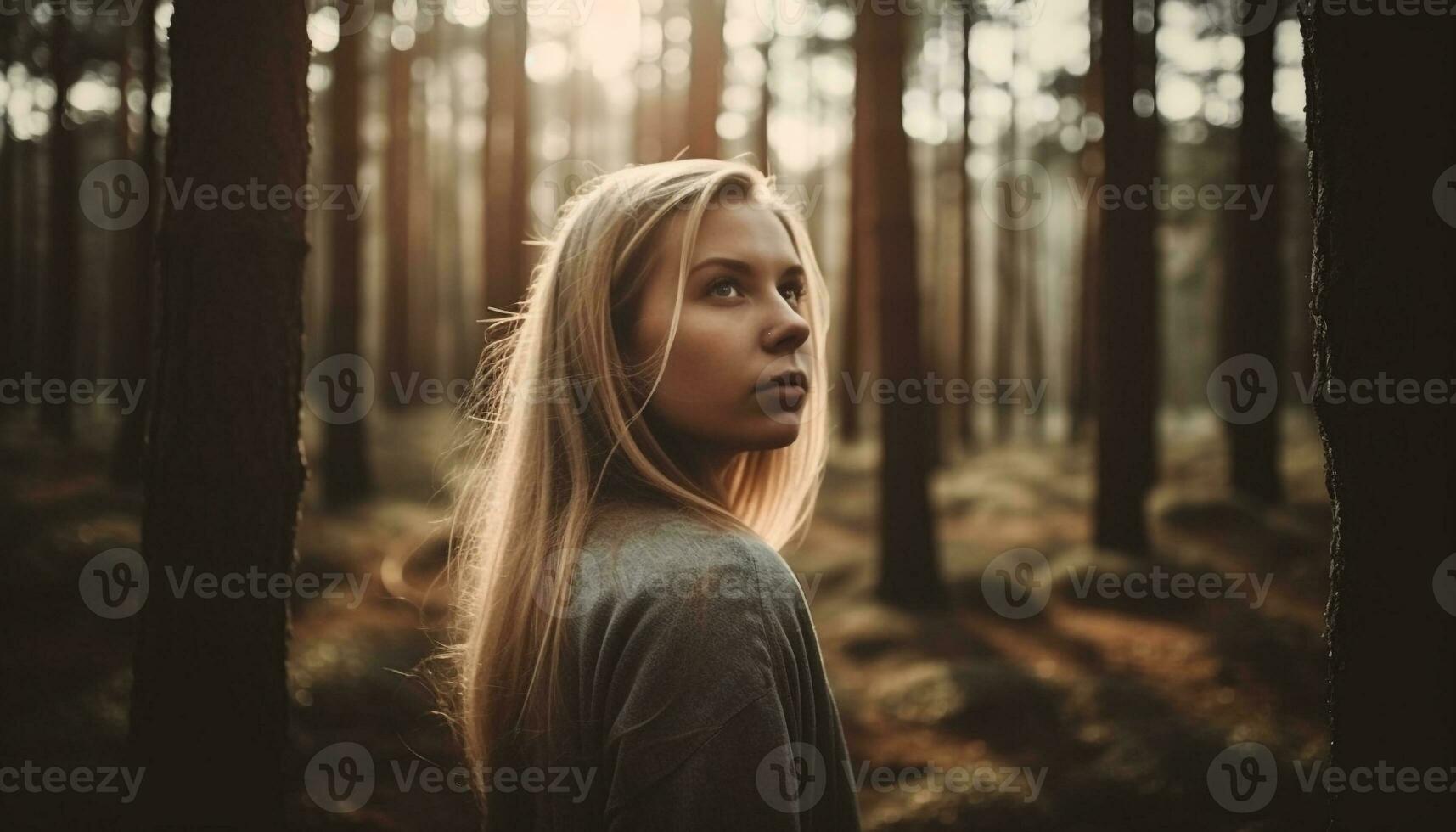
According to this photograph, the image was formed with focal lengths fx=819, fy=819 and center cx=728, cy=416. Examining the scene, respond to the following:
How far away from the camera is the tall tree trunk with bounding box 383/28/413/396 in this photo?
55.3 feet

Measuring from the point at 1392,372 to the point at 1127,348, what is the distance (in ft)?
29.9

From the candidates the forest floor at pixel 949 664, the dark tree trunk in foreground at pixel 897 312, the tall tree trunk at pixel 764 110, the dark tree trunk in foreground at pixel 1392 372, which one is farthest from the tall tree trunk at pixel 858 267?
the dark tree trunk in foreground at pixel 1392 372

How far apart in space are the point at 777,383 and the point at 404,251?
18.0m

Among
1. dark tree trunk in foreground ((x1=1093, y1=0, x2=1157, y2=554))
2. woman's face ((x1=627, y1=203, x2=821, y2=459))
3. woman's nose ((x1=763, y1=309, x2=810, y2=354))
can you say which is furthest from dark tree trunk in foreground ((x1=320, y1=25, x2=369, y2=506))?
woman's nose ((x1=763, y1=309, x2=810, y2=354))

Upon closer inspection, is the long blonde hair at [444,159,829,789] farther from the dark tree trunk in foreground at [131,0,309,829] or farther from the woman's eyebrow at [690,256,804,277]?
the dark tree trunk in foreground at [131,0,309,829]

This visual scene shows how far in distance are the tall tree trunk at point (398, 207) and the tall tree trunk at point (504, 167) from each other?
1848 mm

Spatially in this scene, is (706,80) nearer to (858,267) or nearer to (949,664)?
(858,267)

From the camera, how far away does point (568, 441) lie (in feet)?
5.91

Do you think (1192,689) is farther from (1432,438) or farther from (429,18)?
(429,18)

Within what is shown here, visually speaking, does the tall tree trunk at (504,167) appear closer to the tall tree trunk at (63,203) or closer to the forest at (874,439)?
the forest at (874,439)

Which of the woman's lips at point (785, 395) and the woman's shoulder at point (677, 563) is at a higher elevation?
the woman's lips at point (785, 395)

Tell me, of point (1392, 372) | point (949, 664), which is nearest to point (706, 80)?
point (949, 664)

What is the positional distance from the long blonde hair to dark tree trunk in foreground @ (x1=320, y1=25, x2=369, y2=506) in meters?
11.2

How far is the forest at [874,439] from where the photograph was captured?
1854 millimetres
